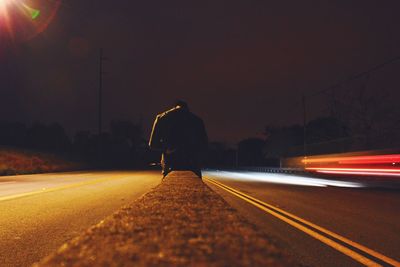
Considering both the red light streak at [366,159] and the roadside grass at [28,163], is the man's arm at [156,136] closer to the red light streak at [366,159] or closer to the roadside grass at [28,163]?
the red light streak at [366,159]

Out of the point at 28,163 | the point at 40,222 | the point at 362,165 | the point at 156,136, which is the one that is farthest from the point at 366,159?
the point at 28,163

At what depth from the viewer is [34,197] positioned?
13.4m

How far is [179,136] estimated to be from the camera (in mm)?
6348

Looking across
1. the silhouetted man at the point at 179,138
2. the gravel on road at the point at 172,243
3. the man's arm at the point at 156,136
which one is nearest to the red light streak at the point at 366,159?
the silhouetted man at the point at 179,138

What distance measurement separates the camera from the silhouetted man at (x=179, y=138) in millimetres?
6121

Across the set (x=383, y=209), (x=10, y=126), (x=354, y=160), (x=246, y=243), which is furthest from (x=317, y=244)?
(x=10, y=126)

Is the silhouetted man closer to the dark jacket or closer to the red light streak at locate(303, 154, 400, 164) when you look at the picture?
the dark jacket

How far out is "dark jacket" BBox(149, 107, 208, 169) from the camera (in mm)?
6129

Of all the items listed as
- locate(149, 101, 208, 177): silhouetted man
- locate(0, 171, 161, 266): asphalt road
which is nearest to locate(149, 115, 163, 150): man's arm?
locate(149, 101, 208, 177): silhouetted man

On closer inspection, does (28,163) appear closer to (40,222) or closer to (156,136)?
(40,222)

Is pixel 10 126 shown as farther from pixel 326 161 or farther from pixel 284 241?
pixel 284 241

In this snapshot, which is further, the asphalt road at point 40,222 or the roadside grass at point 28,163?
the roadside grass at point 28,163

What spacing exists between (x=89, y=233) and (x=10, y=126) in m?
130

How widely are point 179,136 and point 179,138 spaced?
4 cm
